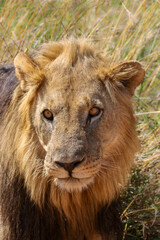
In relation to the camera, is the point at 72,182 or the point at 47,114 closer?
the point at 72,182

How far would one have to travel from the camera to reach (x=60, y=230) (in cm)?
338

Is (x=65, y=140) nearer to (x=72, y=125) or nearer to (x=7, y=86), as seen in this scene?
(x=72, y=125)

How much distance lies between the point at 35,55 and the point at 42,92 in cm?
40

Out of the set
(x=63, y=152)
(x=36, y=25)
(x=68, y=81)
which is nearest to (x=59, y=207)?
(x=63, y=152)

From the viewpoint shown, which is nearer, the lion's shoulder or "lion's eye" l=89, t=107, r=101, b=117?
"lion's eye" l=89, t=107, r=101, b=117

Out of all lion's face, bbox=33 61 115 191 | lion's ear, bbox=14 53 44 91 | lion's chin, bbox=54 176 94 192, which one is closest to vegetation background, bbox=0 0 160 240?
lion's face, bbox=33 61 115 191

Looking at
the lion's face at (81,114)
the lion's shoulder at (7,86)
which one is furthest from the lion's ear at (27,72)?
the lion's shoulder at (7,86)

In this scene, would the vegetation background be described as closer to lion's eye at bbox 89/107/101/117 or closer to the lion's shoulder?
lion's eye at bbox 89/107/101/117

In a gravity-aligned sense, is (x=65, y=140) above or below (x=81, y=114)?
below

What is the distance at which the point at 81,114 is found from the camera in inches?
114

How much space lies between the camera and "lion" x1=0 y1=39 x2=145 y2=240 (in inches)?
114

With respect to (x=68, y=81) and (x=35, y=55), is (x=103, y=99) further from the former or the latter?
(x=35, y=55)

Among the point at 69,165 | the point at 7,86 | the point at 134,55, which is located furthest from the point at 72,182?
the point at 134,55

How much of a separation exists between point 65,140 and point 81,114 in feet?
0.76
